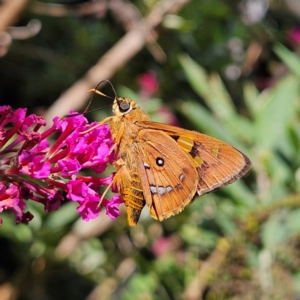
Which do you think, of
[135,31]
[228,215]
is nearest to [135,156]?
[228,215]

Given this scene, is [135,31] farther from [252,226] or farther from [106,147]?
[106,147]

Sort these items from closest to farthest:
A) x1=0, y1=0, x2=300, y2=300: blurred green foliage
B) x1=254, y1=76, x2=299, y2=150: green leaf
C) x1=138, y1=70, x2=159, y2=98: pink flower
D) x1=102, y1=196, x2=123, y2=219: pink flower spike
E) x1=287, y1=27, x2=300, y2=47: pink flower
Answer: x1=102, y1=196, x2=123, y2=219: pink flower spike < x1=0, y1=0, x2=300, y2=300: blurred green foliage < x1=254, y1=76, x2=299, y2=150: green leaf < x1=138, y1=70, x2=159, y2=98: pink flower < x1=287, y1=27, x2=300, y2=47: pink flower

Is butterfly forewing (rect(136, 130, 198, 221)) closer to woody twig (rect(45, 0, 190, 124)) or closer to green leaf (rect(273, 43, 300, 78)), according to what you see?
woody twig (rect(45, 0, 190, 124))

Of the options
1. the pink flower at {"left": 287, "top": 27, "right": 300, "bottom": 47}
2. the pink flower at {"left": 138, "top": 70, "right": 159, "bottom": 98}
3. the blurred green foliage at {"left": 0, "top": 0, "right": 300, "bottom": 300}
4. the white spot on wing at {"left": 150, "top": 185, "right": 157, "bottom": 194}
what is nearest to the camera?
the white spot on wing at {"left": 150, "top": 185, "right": 157, "bottom": 194}

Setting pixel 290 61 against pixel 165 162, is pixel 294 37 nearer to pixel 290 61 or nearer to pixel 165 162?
pixel 290 61

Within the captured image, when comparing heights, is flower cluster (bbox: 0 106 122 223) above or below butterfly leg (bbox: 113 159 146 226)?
above

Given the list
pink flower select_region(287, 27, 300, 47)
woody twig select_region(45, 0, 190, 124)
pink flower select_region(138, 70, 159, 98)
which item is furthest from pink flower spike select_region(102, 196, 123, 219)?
pink flower select_region(287, 27, 300, 47)

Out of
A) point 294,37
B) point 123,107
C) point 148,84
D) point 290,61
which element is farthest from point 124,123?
point 294,37
